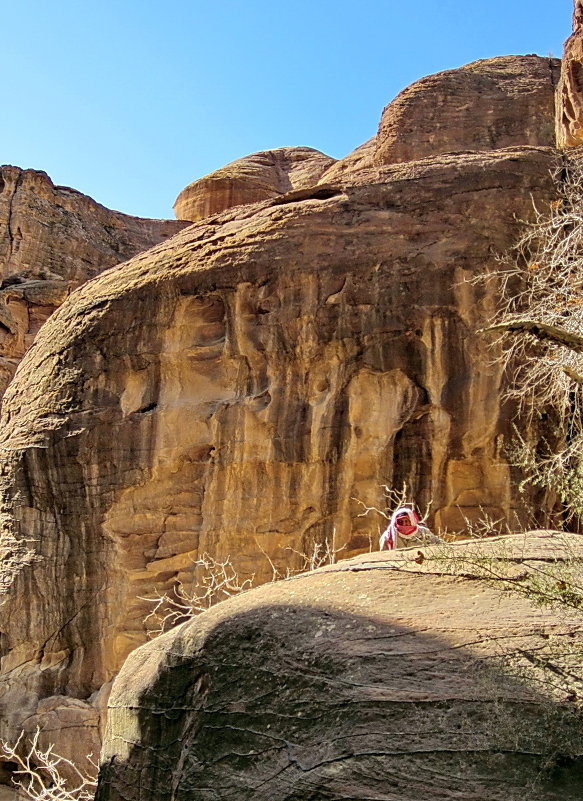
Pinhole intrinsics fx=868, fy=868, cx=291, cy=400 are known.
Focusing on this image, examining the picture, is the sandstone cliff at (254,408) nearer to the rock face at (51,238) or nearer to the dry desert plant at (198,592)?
the dry desert plant at (198,592)

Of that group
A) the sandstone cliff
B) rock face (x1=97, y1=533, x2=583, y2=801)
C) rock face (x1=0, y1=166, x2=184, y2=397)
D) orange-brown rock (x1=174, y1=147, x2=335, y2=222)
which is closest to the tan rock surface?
the sandstone cliff

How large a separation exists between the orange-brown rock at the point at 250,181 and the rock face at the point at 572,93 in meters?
11.4

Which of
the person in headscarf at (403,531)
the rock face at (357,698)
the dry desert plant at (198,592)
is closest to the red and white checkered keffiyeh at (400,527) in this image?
the person in headscarf at (403,531)

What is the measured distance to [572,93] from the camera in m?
15.7

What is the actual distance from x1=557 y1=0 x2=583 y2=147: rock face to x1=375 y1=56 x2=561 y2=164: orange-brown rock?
119 cm

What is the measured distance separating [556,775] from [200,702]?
2278mm

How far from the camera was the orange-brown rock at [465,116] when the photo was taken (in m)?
17.5

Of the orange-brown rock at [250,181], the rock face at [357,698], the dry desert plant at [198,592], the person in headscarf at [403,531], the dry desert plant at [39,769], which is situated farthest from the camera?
the orange-brown rock at [250,181]

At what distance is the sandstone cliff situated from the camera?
11.3 m

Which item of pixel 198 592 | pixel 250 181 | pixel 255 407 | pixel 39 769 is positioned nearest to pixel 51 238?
pixel 250 181

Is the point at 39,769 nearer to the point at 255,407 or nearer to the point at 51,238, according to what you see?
the point at 255,407

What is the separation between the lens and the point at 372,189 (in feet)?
39.8

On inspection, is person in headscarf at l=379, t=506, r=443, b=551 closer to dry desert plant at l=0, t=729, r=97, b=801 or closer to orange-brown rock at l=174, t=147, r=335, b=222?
dry desert plant at l=0, t=729, r=97, b=801

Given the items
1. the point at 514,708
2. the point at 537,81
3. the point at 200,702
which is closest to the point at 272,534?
the point at 200,702
